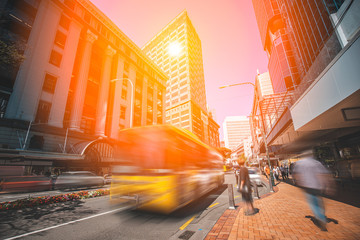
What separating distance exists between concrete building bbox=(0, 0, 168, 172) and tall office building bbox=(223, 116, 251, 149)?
485 feet

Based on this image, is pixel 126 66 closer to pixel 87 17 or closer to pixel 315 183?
pixel 87 17

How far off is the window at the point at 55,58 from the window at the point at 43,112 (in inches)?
222

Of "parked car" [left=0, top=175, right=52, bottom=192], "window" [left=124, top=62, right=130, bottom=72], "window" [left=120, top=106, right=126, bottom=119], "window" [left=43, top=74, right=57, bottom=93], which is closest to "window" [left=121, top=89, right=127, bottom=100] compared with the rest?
"window" [left=120, top=106, right=126, bottom=119]

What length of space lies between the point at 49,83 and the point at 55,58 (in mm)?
3810

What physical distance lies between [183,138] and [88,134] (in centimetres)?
1983

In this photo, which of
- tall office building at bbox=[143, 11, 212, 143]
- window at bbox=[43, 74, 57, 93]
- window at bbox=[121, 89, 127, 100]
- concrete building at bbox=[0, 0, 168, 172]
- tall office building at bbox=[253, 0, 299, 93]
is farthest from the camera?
tall office building at bbox=[143, 11, 212, 143]

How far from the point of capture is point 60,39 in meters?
20.6

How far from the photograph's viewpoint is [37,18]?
59.3 ft

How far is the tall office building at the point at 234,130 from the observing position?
16000 cm

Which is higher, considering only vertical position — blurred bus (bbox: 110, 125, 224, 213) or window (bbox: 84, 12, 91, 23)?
window (bbox: 84, 12, 91, 23)

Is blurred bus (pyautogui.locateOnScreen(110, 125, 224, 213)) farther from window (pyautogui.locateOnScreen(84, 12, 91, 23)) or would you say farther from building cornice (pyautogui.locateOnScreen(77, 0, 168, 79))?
building cornice (pyautogui.locateOnScreen(77, 0, 168, 79))

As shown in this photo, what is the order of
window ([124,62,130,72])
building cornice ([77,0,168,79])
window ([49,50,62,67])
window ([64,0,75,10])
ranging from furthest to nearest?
window ([124,62,130,72]), building cornice ([77,0,168,79]), window ([64,0,75,10]), window ([49,50,62,67])

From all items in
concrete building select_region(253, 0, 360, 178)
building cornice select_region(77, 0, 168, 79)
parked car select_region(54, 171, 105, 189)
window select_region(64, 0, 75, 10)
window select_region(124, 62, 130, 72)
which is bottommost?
parked car select_region(54, 171, 105, 189)

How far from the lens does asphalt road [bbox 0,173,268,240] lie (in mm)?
3818
